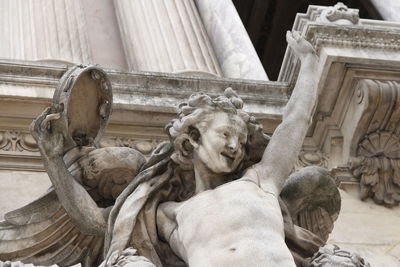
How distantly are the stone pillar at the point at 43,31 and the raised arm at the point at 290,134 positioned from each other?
3.40m

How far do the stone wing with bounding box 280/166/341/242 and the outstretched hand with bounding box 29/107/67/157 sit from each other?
1126 mm

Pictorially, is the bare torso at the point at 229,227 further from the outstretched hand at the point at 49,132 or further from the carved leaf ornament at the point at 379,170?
the carved leaf ornament at the point at 379,170

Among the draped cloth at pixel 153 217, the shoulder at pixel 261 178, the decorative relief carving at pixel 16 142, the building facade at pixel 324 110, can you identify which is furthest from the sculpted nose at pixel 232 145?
the decorative relief carving at pixel 16 142

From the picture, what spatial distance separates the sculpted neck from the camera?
5125mm

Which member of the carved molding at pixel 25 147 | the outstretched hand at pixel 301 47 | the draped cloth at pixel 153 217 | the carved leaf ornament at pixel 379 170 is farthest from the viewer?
the carved leaf ornament at pixel 379 170

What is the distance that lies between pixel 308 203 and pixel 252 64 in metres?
3.78

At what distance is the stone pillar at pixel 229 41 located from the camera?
8.98m

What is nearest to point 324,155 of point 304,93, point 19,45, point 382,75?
point 382,75

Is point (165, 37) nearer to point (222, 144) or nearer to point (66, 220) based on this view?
point (66, 220)

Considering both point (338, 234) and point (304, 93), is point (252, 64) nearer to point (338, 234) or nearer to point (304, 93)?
point (338, 234)

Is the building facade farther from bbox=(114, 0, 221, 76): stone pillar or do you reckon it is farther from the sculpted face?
the sculpted face

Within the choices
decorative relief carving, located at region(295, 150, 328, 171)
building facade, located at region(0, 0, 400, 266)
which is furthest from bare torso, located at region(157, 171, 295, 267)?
decorative relief carving, located at region(295, 150, 328, 171)

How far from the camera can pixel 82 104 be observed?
18.7ft

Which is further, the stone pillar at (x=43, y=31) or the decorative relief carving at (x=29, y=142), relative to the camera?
the stone pillar at (x=43, y=31)
